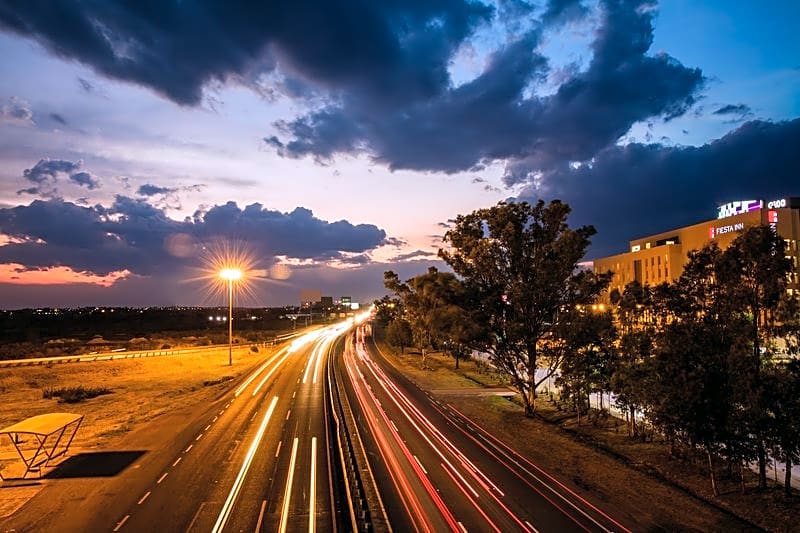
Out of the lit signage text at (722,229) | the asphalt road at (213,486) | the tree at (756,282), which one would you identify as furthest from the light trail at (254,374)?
the lit signage text at (722,229)

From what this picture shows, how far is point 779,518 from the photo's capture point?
2080 cm

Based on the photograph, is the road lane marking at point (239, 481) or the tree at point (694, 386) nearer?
the road lane marking at point (239, 481)

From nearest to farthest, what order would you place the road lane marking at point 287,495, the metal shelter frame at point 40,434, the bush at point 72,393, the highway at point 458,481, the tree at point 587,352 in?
the road lane marking at point 287,495, the highway at point 458,481, the metal shelter frame at point 40,434, the tree at point 587,352, the bush at point 72,393

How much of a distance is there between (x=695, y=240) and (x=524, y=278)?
91.8m

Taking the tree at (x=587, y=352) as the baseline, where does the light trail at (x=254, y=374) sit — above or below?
below

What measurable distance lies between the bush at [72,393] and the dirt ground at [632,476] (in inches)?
1306

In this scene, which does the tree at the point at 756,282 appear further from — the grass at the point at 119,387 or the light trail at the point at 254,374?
the light trail at the point at 254,374

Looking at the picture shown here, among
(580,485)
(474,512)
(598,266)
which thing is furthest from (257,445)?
(598,266)

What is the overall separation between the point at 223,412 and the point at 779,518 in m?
34.6

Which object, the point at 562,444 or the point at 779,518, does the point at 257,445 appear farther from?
the point at 779,518

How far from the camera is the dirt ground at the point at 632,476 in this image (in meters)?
20.7

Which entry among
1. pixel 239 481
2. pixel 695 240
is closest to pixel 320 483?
pixel 239 481

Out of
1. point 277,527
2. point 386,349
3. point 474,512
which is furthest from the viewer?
point 386,349

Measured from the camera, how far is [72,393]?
153ft
